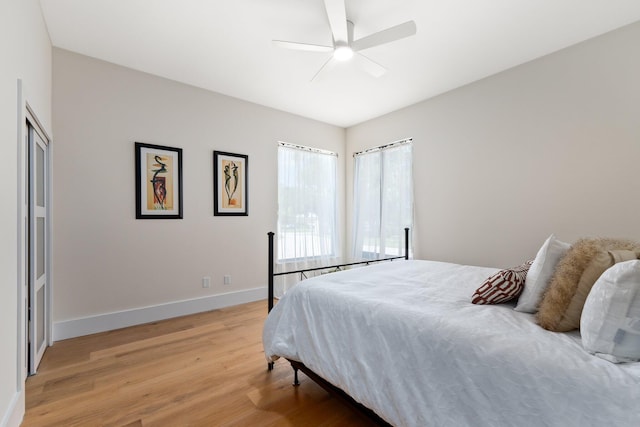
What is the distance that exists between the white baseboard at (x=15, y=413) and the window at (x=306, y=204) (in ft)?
9.35

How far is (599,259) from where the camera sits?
1.25 m

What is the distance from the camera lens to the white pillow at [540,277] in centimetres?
146

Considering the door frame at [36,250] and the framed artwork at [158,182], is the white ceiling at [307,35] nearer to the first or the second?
the framed artwork at [158,182]

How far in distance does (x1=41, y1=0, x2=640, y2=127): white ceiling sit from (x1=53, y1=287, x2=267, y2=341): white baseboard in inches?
103

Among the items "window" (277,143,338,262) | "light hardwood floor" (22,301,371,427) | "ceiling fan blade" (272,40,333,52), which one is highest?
"ceiling fan blade" (272,40,333,52)

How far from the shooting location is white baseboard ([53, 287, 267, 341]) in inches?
111

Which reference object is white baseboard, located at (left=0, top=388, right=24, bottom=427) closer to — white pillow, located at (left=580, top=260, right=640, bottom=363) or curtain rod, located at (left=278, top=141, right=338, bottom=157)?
white pillow, located at (left=580, top=260, right=640, bottom=363)

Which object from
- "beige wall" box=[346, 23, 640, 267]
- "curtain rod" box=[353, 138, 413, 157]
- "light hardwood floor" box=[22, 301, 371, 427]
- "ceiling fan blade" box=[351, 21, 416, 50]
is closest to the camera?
"light hardwood floor" box=[22, 301, 371, 427]

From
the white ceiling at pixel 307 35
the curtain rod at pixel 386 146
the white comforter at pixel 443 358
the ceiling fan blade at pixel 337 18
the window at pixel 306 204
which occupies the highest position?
the white ceiling at pixel 307 35

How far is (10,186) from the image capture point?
154cm

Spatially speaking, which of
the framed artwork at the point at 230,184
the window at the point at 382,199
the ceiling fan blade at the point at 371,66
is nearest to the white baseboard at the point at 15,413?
the framed artwork at the point at 230,184

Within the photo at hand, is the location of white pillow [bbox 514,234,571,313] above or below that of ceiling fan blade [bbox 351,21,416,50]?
below

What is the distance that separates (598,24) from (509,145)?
1.12 m

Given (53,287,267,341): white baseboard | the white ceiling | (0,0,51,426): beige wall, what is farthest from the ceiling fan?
(53,287,267,341): white baseboard
